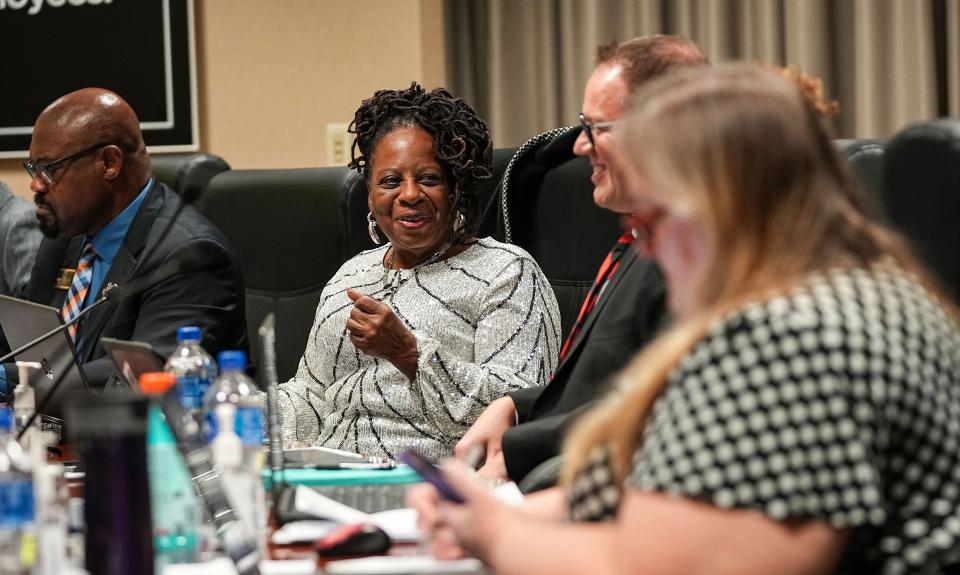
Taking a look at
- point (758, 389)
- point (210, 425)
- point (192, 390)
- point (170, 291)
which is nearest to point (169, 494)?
point (210, 425)

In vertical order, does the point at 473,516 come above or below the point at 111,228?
below

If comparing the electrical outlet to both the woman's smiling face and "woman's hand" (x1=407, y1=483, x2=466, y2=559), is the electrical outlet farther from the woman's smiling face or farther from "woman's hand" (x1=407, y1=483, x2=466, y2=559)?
"woman's hand" (x1=407, y1=483, x2=466, y2=559)

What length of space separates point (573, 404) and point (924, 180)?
65cm

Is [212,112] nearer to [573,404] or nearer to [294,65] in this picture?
[294,65]

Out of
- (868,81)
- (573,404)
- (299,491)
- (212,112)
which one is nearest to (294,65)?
(212,112)

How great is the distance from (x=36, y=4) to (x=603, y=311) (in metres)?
3.00

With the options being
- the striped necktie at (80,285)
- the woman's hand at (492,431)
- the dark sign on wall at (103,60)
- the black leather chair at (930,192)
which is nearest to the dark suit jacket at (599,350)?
the woman's hand at (492,431)

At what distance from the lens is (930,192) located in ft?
4.84

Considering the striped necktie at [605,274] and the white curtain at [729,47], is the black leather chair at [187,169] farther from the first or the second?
the striped necktie at [605,274]

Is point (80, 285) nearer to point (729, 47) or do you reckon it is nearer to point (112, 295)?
point (112, 295)

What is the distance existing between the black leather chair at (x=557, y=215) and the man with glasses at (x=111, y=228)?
26.7 inches

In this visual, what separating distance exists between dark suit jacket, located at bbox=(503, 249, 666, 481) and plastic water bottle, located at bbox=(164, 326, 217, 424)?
1.53 ft

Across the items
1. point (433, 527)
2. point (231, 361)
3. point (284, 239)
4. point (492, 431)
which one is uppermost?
point (284, 239)

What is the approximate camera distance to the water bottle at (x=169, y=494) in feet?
4.01
